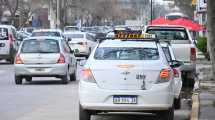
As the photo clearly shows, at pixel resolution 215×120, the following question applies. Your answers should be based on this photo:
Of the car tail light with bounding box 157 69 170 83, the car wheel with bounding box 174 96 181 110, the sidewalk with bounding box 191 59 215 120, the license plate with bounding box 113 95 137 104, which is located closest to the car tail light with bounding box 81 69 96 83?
the license plate with bounding box 113 95 137 104

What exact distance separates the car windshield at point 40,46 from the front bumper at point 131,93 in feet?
34.6

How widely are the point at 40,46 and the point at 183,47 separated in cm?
483

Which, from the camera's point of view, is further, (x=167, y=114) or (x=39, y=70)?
(x=39, y=70)

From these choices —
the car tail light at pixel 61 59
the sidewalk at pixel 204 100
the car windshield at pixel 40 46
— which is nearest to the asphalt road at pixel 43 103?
the sidewalk at pixel 204 100

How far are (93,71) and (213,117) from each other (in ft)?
8.26

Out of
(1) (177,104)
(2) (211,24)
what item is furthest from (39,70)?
(1) (177,104)

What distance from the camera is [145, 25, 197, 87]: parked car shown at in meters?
20.2

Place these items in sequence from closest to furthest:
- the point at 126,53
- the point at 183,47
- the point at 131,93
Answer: the point at 131,93, the point at 126,53, the point at 183,47

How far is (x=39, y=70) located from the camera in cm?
2227

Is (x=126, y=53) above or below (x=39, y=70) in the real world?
above

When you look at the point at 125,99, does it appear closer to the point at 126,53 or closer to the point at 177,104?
the point at 126,53

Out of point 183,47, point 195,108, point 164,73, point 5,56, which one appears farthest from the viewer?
point 5,56

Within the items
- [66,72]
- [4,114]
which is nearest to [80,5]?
[66,72]

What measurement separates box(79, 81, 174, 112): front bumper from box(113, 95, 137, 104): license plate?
50 millimetres
